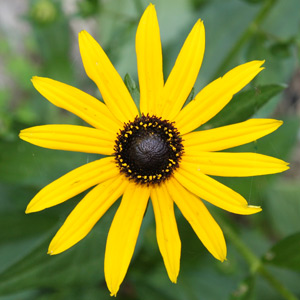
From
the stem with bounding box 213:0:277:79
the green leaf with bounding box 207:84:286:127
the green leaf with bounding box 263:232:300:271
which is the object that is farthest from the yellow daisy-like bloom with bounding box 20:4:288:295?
the stem with bounding box 213:0:277:79

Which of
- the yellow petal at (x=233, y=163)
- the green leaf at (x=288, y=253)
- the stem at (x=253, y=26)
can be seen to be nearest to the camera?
the yellow petal at (x=233, y=163)

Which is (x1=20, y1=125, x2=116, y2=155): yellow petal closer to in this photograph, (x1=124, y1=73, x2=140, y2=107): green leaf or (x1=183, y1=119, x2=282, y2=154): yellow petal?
(x1=124, y1=73, x2=140, y2=107): green leaf

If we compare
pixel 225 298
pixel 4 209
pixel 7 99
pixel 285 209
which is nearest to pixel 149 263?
pixel 225 298

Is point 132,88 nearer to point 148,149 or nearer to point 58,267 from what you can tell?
point 148,149

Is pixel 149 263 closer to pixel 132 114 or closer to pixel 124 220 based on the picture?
pixel 124 220

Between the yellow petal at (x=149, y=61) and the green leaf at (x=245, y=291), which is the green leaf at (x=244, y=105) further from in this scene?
the green leaf at (x=245, y=291)

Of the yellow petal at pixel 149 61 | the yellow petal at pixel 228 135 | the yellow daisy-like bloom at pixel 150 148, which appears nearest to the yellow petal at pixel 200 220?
the yellow daisy-like bloom at pixel 150 148

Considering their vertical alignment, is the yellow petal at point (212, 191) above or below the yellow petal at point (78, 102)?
below
